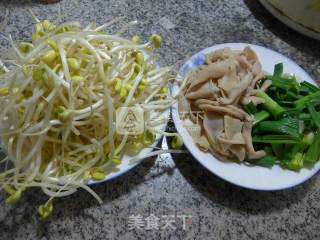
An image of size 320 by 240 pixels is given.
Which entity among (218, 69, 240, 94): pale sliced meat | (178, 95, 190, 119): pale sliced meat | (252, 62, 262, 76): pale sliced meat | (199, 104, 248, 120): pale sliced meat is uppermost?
(218, 69, 240, 94): pale sliced meat

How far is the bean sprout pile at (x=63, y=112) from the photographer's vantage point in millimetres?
802

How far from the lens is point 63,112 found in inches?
30.9

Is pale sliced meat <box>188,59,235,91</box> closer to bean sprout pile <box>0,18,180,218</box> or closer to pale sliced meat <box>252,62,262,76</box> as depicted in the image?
pale sliced meat <box>252,62,262,76</box>

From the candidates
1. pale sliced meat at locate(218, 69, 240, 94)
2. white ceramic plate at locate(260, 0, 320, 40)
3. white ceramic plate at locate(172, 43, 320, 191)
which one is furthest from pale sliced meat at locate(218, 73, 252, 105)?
white ceramic plate at locate(260, 0, 320, 40)

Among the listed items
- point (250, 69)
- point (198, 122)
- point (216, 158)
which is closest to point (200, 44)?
point (250, 69)

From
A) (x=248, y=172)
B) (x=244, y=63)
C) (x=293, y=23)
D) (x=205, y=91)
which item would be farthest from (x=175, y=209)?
(x=293, y=23)

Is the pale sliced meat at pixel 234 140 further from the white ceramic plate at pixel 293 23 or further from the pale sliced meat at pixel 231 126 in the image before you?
the white ceramic plate at pixel 293 23

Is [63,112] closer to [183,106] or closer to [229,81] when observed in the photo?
[183,106]

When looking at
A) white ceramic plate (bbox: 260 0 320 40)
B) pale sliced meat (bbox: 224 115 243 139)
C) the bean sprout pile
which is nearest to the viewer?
the bean sprout pile

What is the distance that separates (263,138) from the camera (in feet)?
3.07

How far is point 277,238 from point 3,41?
107 cm

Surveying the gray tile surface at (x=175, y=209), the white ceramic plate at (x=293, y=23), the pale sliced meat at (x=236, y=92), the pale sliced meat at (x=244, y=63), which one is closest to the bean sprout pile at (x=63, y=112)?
the gray tile surface at (x=175, y=209)

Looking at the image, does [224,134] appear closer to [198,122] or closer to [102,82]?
[198,122]

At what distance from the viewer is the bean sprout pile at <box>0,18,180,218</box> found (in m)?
0.80
